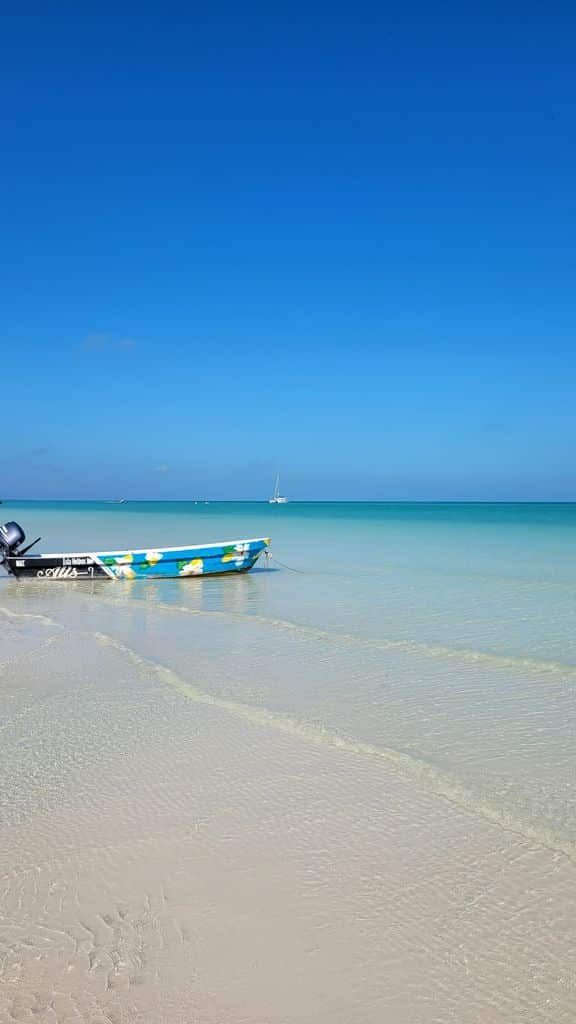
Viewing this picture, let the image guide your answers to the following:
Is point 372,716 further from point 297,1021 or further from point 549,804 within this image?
point 297,1021

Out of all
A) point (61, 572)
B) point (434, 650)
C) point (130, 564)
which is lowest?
point (434, 650)

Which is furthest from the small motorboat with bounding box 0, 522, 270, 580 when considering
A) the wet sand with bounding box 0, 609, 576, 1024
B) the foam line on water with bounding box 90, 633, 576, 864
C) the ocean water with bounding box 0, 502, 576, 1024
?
the wet sand with bounding box 0, 609, 576, 1024

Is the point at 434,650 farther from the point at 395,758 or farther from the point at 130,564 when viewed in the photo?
the point at 130,564

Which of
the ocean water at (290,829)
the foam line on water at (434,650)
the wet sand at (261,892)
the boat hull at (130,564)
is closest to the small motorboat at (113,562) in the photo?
the boat hull at (130,564)

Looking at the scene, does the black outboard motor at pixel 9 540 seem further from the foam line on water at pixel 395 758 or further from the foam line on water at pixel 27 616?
the foam line on water at pixel 395 758

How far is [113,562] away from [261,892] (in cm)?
1472

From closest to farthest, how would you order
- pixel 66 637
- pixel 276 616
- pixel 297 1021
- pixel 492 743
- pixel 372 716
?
pixel 297 1021
pixel 492 743
pixel 372 716
pixel 66 637
pixel 276 616

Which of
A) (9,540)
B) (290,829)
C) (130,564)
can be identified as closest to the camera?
(290,829)

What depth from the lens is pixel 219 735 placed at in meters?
6.01

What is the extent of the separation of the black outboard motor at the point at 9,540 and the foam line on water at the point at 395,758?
10784mm

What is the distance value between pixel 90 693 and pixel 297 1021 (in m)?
5.09

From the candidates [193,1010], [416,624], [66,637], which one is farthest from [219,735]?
[416,624]

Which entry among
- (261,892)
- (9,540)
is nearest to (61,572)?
(9,540)

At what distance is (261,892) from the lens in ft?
11.8
